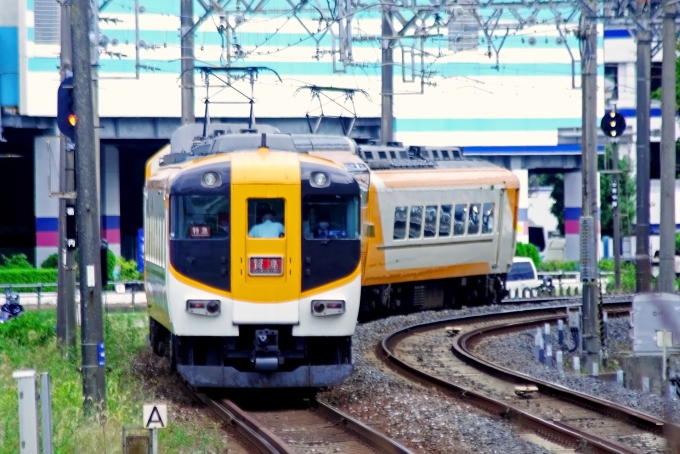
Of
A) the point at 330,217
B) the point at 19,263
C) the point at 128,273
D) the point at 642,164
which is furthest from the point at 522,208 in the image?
the point at 330,217

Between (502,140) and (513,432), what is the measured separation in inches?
1327

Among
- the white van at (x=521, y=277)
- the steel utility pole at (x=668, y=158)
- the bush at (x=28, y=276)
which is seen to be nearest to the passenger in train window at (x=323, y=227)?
the steel utility pole at (x=668, y=158)

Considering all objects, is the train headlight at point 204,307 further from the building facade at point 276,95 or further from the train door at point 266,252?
the building facade at point 276,95

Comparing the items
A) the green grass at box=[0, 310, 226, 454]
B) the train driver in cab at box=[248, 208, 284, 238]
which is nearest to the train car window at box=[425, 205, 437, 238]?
the green grass at box=[0, 310, 226, 454]

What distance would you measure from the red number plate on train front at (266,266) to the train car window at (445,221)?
32.5 feet

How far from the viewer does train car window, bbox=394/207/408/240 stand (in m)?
20.9

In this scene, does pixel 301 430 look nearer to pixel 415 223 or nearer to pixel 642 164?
pixel 415 223

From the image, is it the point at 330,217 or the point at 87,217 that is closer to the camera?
the point at 87,217

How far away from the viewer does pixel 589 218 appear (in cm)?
1894

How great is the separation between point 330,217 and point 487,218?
36.0 feet

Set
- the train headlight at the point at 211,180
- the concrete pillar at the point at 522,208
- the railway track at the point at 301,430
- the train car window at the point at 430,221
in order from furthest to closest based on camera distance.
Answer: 1. the concrete pillar at the point at 522,208
2. the train car window at the point at 430,221
3. the train headlight at the point at 211,180
4. the railway track at the point at 301,430

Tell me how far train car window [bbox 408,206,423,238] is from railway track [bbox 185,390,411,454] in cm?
827

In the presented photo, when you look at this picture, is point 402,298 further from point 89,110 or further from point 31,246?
point 31,246

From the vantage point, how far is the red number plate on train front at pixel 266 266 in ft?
41.3
